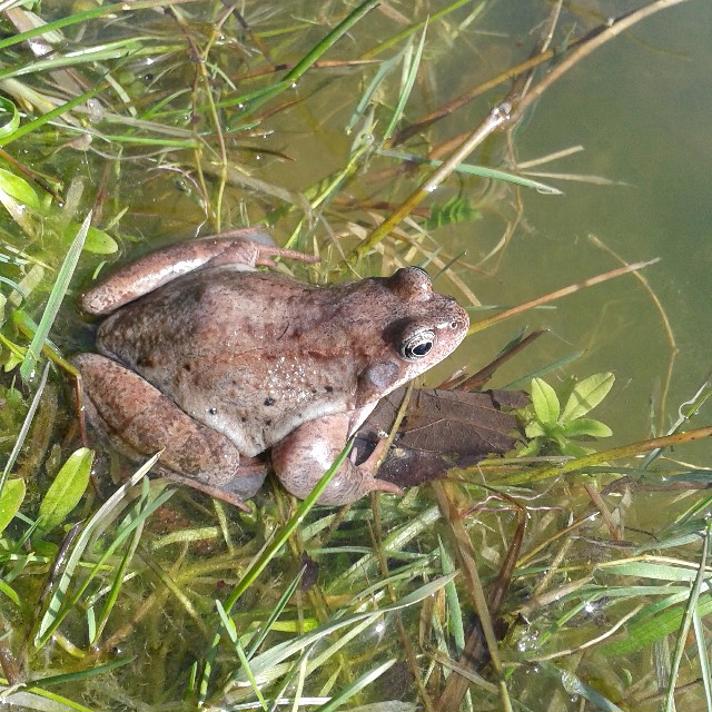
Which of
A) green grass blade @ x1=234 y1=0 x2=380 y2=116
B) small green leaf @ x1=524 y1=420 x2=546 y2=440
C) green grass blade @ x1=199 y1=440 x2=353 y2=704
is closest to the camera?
green grass blade @ x1=199 y1=440 x2=353 y2=704

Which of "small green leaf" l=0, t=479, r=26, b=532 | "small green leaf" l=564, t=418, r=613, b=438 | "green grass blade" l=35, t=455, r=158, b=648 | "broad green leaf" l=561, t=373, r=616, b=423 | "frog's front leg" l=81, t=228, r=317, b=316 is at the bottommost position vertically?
"small green leaf" l=564, t=418, r=613, b=438

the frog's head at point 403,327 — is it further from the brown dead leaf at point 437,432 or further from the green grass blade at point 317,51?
the green grass blade at point 317,51

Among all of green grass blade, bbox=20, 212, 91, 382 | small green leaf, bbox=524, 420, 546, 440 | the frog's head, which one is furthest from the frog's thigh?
small green leaf, bbox=524, 420, 546, 440

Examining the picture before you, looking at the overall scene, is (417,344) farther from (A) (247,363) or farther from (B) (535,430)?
(B) (535,430)

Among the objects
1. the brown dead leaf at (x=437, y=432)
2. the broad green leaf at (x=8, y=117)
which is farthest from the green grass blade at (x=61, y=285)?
the brown dead leaf at (x=437, y=432)

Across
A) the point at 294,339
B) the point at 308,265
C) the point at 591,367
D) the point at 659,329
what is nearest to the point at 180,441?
the point at 294,339

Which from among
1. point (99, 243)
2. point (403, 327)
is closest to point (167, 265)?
point (99, 243)

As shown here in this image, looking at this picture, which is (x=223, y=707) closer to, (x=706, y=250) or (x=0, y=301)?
(x=0, y=301)

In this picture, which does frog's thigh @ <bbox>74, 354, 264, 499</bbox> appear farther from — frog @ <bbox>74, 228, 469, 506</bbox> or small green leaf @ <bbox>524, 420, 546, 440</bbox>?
small green leaf @ <bbox>524, 420, 546, 440</bbox>
